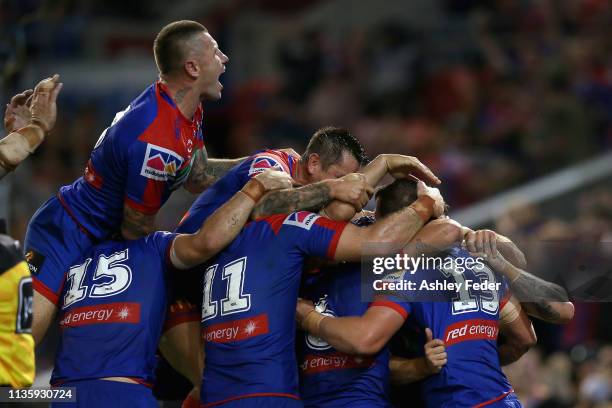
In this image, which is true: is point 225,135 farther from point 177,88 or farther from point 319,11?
point 177,88

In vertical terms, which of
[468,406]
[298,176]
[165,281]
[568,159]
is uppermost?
[568,159]

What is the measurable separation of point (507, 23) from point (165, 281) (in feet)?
26.2

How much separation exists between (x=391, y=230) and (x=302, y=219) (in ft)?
1.46

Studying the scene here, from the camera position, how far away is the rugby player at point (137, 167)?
18.9 ft

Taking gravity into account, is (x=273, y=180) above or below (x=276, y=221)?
above

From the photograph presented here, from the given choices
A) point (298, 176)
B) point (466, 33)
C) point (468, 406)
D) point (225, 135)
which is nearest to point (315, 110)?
point (225, 135)

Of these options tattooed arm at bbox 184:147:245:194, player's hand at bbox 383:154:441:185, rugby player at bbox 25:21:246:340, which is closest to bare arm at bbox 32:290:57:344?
rugby player at bbox 25:21:246:340

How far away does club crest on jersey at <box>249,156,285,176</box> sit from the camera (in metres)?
5.96

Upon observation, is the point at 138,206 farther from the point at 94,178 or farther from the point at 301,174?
the point at 301,174

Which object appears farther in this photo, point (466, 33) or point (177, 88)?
point (466, 33)

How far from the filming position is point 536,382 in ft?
27.6

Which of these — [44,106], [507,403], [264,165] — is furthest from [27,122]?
[507,403]

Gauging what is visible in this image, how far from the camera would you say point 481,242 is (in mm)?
5566

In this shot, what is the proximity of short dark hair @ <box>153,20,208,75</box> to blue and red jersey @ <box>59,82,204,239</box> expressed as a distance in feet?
0.42
